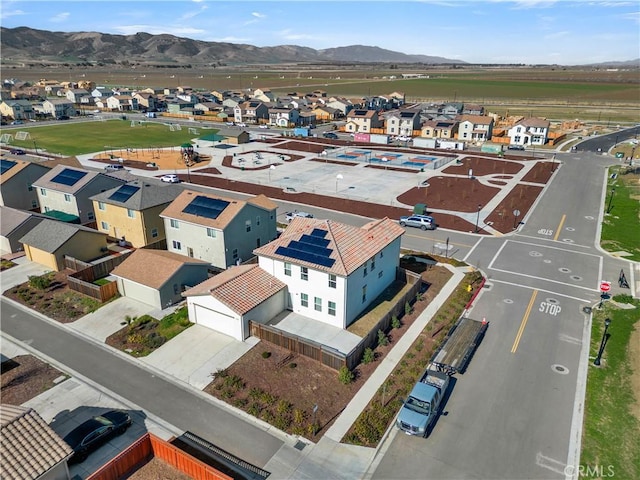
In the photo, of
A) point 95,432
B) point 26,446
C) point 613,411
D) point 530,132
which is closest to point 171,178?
point 95,432

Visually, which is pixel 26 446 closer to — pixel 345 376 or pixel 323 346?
pixel 323 346

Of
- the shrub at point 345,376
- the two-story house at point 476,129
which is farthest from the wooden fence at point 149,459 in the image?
the two-story house at point 476,129

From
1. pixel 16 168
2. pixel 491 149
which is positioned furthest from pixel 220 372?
pixel 491 149

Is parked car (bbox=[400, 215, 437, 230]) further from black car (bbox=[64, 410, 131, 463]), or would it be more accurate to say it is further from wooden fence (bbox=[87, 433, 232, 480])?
wooden fence (bbox=[87, 433, 232, 480])

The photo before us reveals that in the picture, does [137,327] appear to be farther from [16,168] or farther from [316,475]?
[16,168]

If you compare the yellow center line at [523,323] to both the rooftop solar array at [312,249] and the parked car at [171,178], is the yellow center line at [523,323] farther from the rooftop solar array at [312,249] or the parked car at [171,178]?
the parked car at [171,178]
